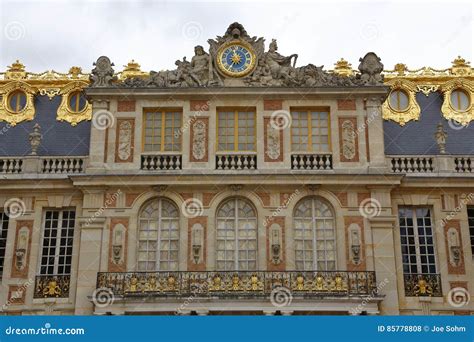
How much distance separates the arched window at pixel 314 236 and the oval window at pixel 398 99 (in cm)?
571

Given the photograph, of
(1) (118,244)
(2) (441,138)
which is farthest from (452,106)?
(1) (118,244)

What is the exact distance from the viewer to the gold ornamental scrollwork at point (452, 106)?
26047 millimetres

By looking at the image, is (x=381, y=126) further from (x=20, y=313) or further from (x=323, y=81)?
(x=20, y=313)

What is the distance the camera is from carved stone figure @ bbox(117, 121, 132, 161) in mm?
23484

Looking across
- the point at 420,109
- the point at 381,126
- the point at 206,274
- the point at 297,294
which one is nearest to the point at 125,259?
the point at 206,274

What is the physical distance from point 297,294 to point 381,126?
20.8ft

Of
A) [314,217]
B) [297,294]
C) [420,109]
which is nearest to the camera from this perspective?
[297,294]

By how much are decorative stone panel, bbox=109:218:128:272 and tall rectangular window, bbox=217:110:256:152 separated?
13.2 feet

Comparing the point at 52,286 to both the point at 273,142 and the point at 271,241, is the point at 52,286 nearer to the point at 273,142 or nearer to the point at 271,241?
the point at 271,241

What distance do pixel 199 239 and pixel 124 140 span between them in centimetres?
420

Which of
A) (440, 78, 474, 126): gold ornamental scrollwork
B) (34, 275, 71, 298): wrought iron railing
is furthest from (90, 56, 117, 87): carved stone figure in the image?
(440, 78, 474, 126): gold ornamental scrollwork

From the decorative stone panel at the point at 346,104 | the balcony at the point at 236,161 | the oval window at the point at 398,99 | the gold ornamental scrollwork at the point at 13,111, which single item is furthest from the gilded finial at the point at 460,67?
the gold ornamental scrollwork at the point at 13,111

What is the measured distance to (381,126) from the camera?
77.4ft

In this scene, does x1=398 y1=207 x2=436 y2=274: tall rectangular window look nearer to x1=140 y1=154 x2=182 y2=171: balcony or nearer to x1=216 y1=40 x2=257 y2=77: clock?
x1=216 y1=40 x2=257 y2=77: clock
